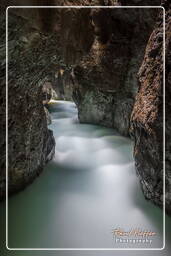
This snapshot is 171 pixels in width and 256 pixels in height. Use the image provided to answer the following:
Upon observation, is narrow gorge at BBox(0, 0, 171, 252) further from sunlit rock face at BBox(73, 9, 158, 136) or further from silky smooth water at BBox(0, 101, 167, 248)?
sunlit rock face at BBox(73, 9, 158, 136)

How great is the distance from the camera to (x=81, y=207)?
14.4 feet

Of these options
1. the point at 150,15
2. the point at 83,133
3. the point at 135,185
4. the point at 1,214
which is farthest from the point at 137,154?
the point at 83,133

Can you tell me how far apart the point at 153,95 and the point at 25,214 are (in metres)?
2.90

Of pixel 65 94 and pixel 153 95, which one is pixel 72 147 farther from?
pixel 65 94

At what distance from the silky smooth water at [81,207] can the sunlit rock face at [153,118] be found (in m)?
0.46

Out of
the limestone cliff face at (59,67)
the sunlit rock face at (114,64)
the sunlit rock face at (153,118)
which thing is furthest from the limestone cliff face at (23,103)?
the sunlit rock face at (114,64)

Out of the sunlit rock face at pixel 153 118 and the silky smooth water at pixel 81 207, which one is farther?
the silky smooth water at pixel 81 207

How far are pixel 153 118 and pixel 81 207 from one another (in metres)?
2.09

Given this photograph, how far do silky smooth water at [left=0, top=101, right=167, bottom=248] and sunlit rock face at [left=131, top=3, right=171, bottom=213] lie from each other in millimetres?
457

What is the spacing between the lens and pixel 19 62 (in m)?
4.17

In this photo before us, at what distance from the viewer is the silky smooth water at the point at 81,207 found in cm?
362

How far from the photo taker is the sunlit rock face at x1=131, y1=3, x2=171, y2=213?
3352 millimetres
